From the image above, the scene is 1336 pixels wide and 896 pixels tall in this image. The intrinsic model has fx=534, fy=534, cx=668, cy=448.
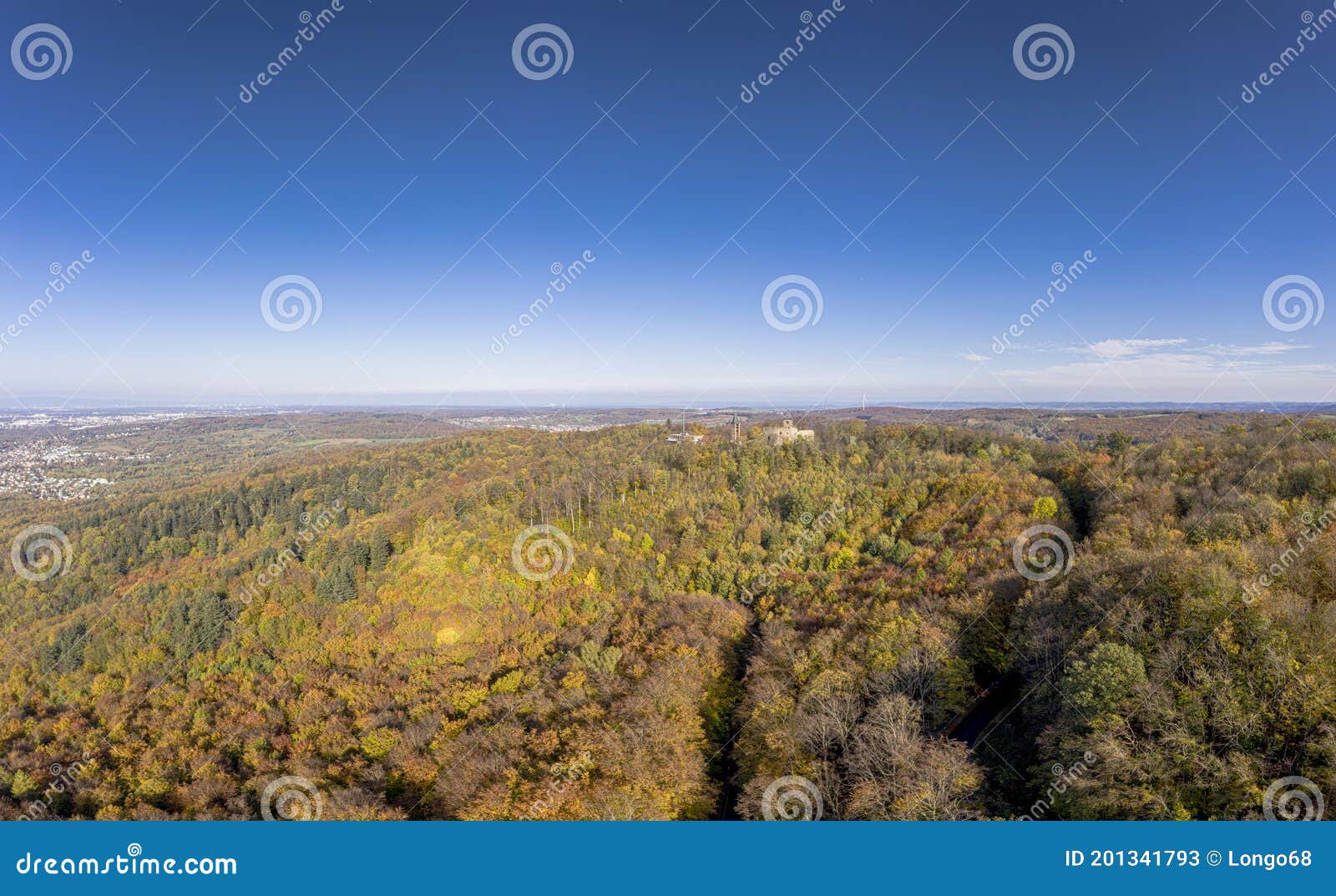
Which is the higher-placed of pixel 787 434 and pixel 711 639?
pixel 787 434

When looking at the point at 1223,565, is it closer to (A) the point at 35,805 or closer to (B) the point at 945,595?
(B) the point at 945,595

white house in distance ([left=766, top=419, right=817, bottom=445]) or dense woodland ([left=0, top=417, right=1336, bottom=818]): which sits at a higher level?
white house in distance ([left=766, top=419, right=817, bottom=445])

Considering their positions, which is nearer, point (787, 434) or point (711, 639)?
point (711, 639)

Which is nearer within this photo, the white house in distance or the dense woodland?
the dense woodland

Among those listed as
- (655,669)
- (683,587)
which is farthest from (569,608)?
(655,669)

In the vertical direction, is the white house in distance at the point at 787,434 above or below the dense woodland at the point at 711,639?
above
